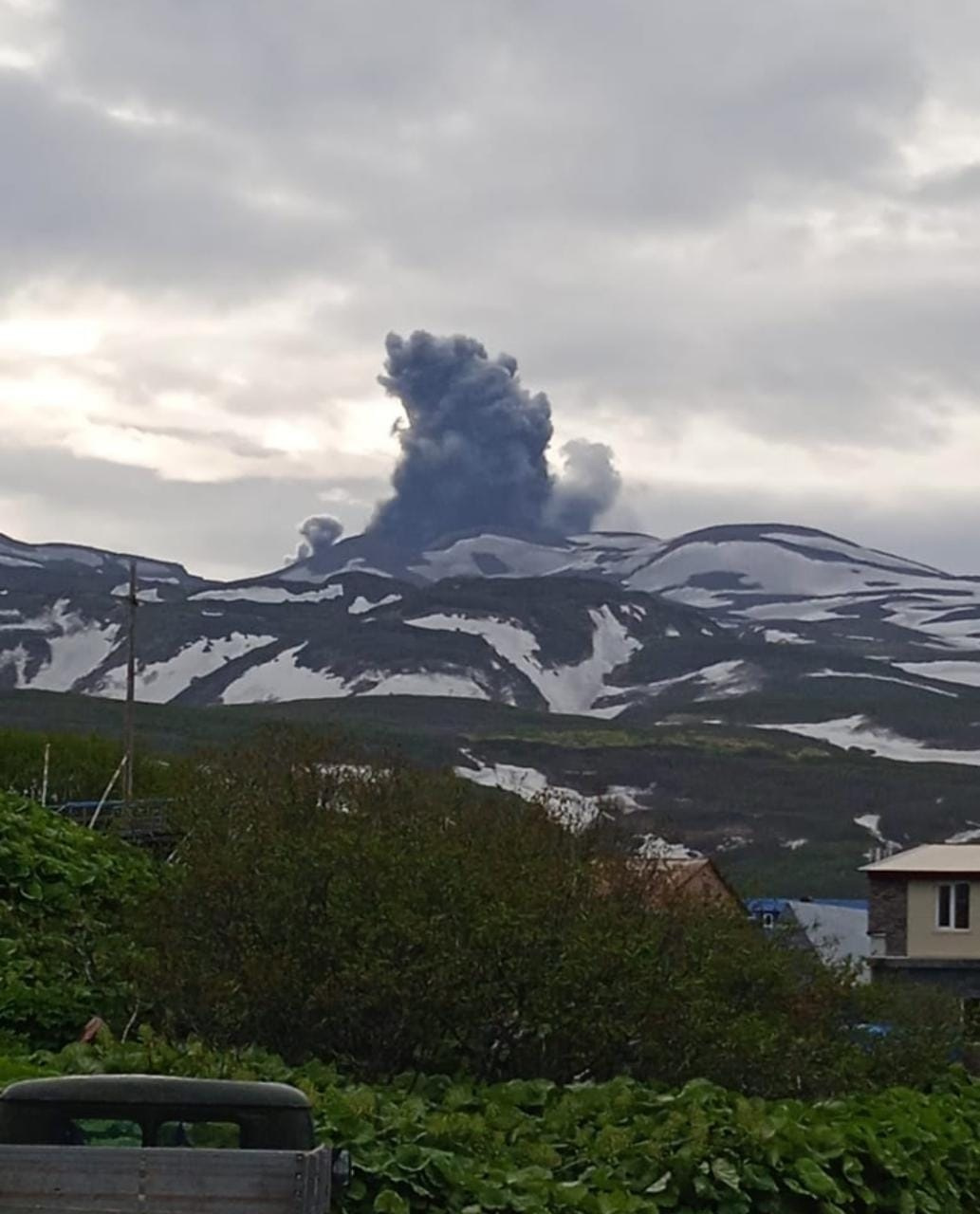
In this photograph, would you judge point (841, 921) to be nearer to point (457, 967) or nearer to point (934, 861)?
point (934, 861)

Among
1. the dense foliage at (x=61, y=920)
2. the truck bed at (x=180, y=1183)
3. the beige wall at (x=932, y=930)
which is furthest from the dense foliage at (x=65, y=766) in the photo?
the truck bed at (x=180, y=1183)

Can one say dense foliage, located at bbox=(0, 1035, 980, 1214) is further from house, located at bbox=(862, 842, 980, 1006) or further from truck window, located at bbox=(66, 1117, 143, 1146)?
house, located at bbox=(862, 842, 980, 1006)

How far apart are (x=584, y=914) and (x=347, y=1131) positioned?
26.4 ft

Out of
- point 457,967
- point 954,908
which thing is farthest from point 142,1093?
point 954,908

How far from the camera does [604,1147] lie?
12727 millimetres

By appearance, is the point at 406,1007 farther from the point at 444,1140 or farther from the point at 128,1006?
the point at 444,1140

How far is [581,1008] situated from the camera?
18.0 meters

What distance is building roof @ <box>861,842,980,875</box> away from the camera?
58.2 meters

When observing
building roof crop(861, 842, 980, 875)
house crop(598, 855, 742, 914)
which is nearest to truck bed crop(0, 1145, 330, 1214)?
house crop(598, 855, 742, 914)

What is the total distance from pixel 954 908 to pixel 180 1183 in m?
53.6

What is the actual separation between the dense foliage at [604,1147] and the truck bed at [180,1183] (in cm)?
429

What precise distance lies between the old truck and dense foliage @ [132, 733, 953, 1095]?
1008cm

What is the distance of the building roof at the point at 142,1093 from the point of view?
7234mm

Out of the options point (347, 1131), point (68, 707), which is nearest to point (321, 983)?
point (347, 1131)
